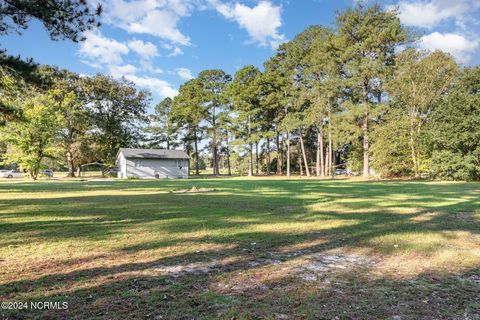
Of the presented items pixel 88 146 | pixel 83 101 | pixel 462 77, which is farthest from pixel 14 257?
pixel 83 101

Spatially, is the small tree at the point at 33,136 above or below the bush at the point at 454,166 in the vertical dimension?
above

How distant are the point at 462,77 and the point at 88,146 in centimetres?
4396

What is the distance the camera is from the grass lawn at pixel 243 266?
2.97m

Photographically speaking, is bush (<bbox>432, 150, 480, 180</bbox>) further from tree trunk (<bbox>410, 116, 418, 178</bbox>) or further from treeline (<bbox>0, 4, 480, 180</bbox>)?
tree trunk (<bbox>410, 116, 418, 178</bbox>)

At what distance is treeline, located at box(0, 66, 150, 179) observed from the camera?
28938mm

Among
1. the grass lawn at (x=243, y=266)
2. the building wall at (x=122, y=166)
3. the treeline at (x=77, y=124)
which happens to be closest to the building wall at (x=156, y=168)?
the building wall at (x=122, y=166)

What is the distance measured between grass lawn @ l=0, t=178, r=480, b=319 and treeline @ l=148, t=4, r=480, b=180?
22166 mm

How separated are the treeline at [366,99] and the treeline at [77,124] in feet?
30.3

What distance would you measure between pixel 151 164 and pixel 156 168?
0.83 m

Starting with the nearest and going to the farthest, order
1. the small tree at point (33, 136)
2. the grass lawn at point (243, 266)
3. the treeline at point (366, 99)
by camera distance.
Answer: the grass lawn at point (243, 266)
the treeline at point (366, 99)
the small tree at point (33, 136)

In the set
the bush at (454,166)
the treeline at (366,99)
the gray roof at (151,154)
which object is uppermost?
the treeline at (366,99)

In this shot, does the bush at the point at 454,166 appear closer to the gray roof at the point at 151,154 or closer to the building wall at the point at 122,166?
the gray roof at the point at 151,154

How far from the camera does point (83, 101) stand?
45.9m

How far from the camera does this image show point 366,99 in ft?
105
